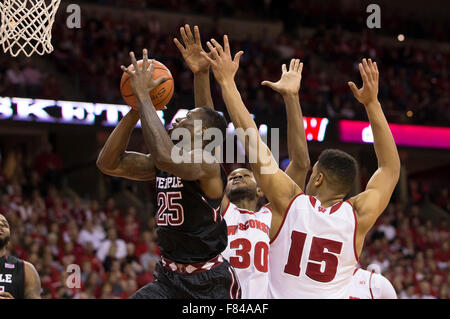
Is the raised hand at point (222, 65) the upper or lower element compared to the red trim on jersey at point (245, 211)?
upper

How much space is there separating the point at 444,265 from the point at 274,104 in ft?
14.9

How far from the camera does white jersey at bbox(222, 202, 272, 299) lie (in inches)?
209

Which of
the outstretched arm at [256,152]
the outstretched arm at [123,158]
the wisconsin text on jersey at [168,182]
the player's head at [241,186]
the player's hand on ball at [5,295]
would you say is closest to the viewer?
the outstretched arm at [256,152]

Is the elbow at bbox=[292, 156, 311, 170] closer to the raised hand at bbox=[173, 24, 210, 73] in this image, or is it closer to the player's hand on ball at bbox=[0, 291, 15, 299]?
the raised hand at bbox=[173, 24, 210, 73]

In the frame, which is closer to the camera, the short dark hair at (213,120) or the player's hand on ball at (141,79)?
the player's hand on ball at (141,79)

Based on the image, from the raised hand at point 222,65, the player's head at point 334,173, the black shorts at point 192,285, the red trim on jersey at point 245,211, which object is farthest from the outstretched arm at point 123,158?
the red trim on jersey at point 245,211

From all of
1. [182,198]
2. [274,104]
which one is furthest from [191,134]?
[274,104]

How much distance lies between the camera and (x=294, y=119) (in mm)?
3938

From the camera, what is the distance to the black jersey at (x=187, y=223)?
149 inches

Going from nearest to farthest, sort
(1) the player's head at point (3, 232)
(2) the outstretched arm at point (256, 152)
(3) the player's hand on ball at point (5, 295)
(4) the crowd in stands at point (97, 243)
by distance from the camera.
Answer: (2) the outstretched arm at point (256, 152), (3) the player's hand on ball at point (5, 295), (1) the player's head at point (3, 232), (4) the crowd in stands at point (97, 243)

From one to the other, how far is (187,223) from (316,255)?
2.32 ft

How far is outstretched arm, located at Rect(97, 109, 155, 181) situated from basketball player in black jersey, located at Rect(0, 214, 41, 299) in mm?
1178

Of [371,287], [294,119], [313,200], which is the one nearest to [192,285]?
[313,200]

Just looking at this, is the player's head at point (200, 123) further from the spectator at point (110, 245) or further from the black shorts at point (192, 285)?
the spectator at point (110, 245)
